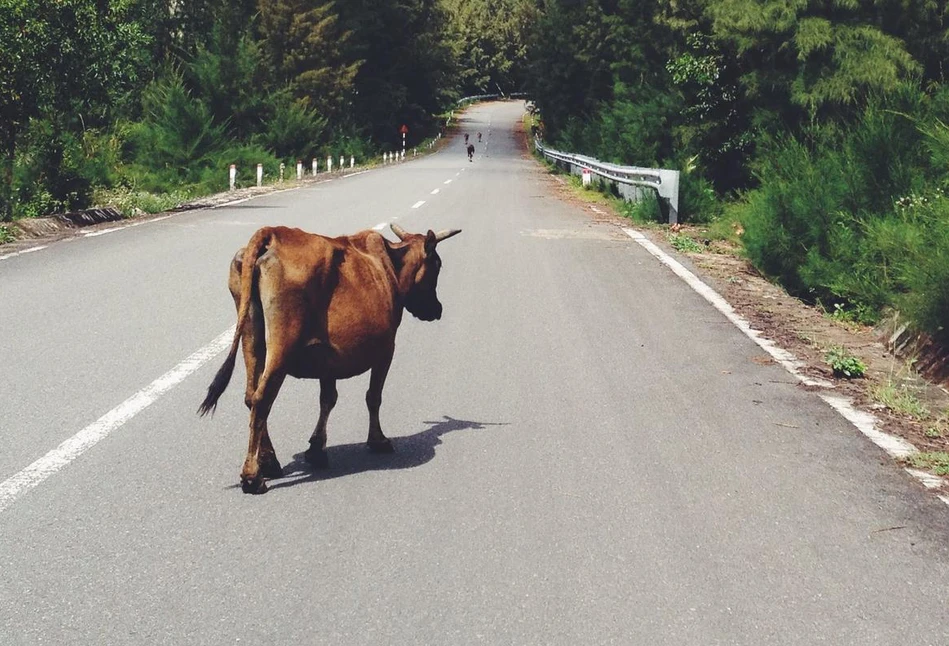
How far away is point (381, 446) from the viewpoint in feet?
19.0

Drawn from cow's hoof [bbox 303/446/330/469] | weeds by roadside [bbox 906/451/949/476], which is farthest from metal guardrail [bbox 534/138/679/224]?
cow's hoof [bbox 303/446/330/469]

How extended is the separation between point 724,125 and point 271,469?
60.5 feet

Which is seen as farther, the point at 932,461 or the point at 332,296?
the point at 932,461

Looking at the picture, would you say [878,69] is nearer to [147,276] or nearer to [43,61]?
[147,276]

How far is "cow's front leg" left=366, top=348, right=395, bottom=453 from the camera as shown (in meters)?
5.59

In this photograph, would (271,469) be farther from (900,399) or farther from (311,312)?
(900,399)

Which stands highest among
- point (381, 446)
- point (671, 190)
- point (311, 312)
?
point (311, 312)

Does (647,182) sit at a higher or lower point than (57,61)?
lower

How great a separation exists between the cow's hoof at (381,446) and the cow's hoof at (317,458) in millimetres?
340

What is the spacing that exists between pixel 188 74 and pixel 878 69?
100ft

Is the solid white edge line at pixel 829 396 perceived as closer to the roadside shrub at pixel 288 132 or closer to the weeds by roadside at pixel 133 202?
the weeds by roadside at pixel 133 202

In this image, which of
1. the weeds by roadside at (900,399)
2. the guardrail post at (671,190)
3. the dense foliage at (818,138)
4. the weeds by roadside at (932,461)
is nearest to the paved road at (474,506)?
the weeds by roadside at (932,461)

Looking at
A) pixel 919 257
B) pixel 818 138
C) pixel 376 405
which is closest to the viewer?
pixel 376 405

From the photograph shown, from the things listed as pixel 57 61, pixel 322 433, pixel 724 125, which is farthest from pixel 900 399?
pixel 57 61
